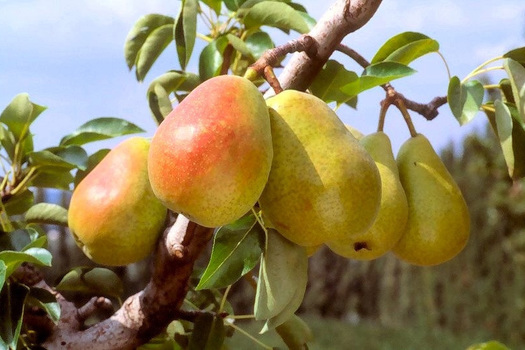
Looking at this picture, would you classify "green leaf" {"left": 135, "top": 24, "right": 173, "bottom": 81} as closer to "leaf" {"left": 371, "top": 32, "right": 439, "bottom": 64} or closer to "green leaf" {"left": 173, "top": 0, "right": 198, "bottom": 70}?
"green leaf" {"left": 173, "top": 0, "right": 198, "bottom": 70}

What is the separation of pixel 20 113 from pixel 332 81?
0.50 metres

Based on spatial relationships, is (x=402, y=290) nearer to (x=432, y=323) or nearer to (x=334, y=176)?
(x=432, y=323)

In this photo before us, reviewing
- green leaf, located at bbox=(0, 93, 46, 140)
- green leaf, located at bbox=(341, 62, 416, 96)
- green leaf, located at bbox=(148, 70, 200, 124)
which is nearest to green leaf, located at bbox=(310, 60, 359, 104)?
green leaf, located at bbox=(341, 62, 416, 96)

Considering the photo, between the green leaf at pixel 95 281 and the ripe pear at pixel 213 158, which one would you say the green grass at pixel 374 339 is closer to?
the green leaf at pixel 95 281

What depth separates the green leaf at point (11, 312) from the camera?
865 millimetres

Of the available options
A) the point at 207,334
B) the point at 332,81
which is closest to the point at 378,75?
the point at 332,81

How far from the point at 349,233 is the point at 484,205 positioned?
4615 mm

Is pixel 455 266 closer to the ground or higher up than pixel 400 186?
closer to the ground

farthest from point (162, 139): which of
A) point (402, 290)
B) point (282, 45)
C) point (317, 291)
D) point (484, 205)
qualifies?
point (317, 291)

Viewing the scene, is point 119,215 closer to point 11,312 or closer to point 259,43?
point 11,312

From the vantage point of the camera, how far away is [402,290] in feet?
18.4

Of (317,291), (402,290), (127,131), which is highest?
(127,131)

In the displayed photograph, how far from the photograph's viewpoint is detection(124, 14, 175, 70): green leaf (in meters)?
1.20

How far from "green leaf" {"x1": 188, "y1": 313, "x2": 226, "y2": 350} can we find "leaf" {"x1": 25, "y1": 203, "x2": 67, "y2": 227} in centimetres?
30
